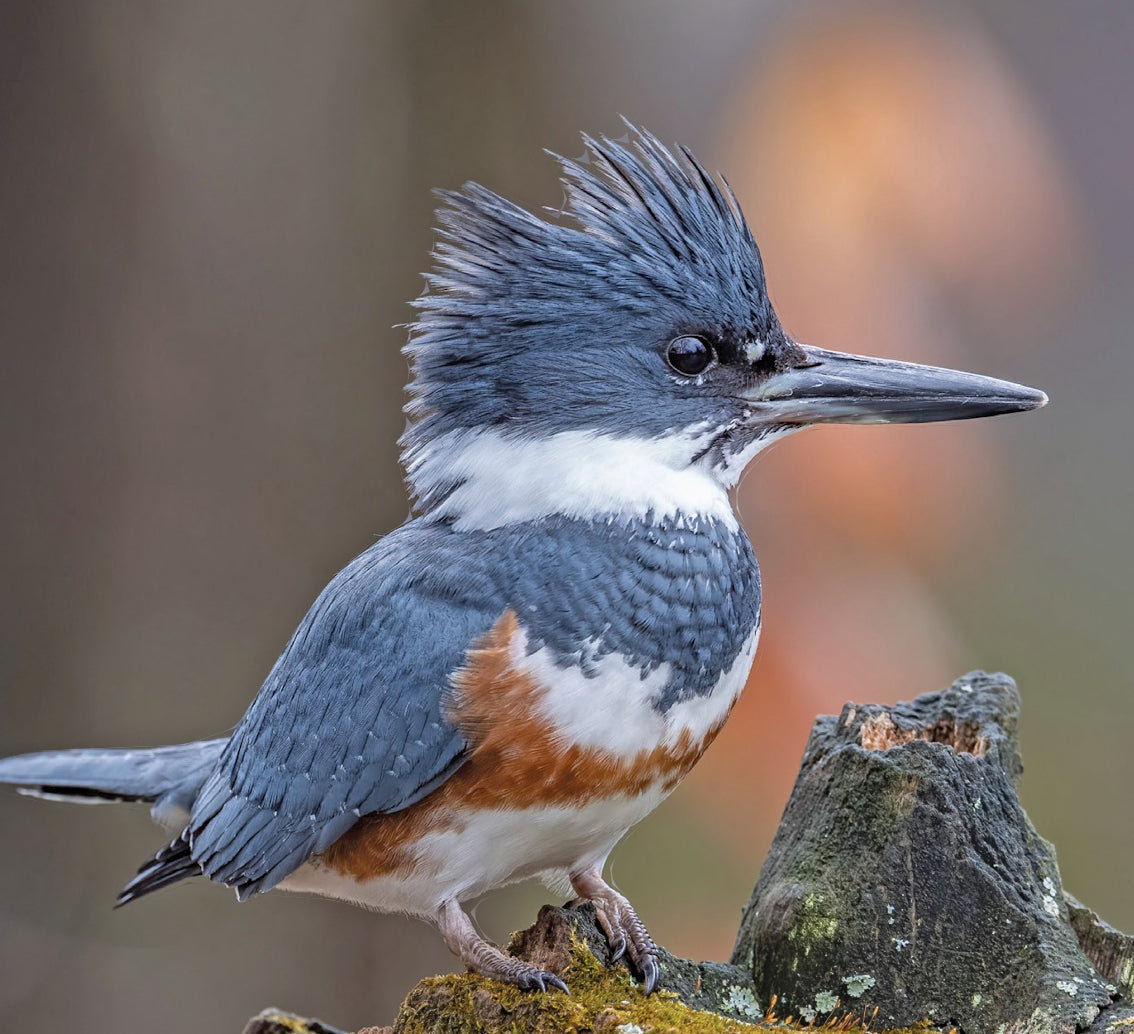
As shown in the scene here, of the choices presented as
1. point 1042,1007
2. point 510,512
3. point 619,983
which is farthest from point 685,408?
point 1042,1007

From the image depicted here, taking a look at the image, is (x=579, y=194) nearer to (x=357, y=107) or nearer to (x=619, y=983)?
(x=619, y=983)

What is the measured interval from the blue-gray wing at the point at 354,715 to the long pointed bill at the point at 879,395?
0.73 metres

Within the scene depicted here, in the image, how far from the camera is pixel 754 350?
266 centimetres

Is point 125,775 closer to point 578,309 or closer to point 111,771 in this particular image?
point 111,771

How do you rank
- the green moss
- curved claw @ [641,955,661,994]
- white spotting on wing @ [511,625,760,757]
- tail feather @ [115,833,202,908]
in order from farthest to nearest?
tail feather @ [115,833,202,908], curved claw @ [641,955,661,994], white spotting on wing @ [511,625,760,757], the green moss

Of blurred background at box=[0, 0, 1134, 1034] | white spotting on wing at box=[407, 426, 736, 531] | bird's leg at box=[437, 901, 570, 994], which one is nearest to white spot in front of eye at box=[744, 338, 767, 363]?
white spotting on wing at box=[407, 426, 736, 531]

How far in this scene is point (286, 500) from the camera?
15.9 ft

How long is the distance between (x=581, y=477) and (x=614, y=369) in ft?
0.74

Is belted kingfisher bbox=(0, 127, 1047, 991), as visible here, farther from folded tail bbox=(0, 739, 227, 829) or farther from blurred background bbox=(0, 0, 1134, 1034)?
blurred background bbox=(0, 0, 1134, 1034)

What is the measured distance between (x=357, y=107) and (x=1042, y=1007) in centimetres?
375

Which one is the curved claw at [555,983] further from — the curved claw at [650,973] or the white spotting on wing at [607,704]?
the white spotting on wing at [607,704]

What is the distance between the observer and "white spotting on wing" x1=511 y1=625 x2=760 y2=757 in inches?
91.1

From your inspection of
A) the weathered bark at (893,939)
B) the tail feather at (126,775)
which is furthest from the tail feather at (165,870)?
the weathered bark at (893,939)

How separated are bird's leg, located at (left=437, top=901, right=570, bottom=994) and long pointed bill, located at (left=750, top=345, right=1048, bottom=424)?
1175 mm
